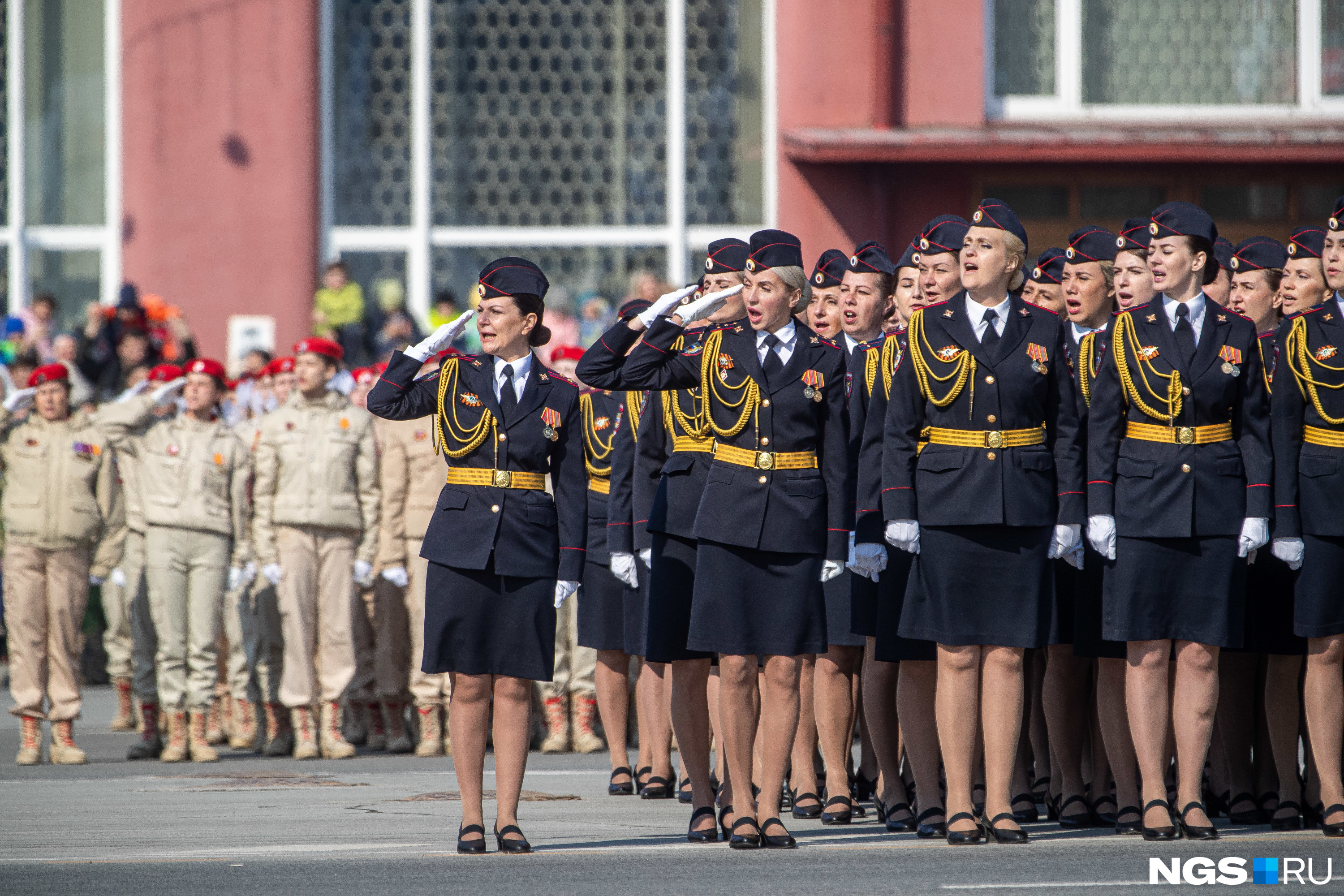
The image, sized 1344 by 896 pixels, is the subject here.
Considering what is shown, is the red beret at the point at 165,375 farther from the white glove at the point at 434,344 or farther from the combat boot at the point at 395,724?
the white glove at the point at 434,344

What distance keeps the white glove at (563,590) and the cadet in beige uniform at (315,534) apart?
4215 mm

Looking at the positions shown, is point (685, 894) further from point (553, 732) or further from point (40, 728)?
point (40, 728)

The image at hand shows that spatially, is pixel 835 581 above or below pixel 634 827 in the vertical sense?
above

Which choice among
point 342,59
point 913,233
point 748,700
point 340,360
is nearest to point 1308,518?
point 748,700

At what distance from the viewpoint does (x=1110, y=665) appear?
7.88 meters

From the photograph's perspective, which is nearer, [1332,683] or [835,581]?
[1332,683]

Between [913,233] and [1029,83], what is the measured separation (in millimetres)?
1944

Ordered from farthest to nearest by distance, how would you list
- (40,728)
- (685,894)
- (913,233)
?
(913,233) → (40,728) → (685,894)

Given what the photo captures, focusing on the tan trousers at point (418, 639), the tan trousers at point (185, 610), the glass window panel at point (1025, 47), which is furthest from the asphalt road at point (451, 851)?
the glass window panel at point (1025, 47)

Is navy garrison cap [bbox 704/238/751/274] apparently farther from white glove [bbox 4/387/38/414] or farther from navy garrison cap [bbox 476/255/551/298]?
white glove [bbox 4/387/38/414]

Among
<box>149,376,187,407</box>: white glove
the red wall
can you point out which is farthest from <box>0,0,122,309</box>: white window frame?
<box>149,376,187,407</box>: white glove

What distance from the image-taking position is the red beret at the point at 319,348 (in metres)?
11.9

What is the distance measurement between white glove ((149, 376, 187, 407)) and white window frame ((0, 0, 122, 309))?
6633 mm

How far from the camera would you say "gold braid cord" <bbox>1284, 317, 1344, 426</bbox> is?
25.6ft
